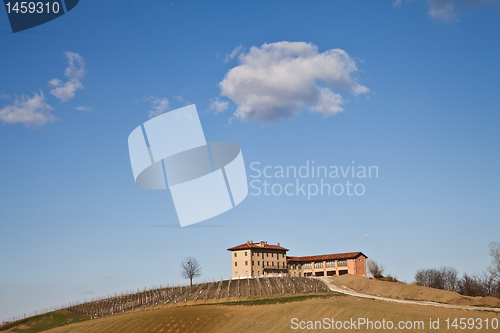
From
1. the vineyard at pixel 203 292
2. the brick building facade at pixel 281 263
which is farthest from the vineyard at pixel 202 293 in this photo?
the brick building facade at pixel 281 263

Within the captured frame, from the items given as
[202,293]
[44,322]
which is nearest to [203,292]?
[202,293]

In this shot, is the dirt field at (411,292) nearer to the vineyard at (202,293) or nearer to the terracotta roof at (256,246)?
the vineyard at (202,293)

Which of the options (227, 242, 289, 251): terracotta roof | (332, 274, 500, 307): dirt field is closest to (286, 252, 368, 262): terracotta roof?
(227, 242, 289, 251): terracotta roof

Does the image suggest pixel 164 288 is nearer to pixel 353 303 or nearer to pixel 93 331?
pixel 93 331

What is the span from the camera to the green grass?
247 feet

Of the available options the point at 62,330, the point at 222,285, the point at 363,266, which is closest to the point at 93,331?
the point at 62,330

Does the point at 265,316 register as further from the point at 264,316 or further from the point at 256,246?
the point at 256,246

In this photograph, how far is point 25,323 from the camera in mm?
80438

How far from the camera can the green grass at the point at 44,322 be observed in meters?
75.4

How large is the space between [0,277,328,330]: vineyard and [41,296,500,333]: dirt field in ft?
45.1

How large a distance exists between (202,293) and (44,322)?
30.9 metres

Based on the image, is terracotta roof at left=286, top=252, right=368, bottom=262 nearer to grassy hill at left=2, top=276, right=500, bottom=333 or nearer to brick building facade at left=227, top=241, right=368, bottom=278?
brick building facade at left=227, top=241, right=368, bottom=278

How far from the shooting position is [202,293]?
79062mm

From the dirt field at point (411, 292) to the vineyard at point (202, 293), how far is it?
6861mm
